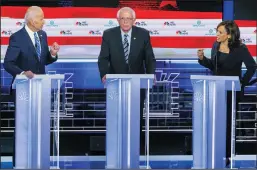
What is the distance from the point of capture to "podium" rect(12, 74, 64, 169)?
601 cm

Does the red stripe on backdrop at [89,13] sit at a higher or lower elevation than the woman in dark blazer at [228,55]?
higher

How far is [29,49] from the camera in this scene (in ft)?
22.7

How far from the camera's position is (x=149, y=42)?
7.19 meters

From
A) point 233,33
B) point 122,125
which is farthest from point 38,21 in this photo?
point 233,33

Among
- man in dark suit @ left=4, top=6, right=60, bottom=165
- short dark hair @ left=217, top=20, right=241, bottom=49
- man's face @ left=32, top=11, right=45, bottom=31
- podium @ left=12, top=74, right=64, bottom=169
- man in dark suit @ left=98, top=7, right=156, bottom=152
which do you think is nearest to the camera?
podium @ left=12, top=74, right=64, bottom=169

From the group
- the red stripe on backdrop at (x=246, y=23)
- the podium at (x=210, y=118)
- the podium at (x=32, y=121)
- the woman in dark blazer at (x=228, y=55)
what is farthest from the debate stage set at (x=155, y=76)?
the podium at (x=32, y=121)

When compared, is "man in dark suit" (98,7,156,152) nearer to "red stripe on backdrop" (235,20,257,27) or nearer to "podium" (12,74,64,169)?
"red stripe on backdrop" (235,20,257,27)

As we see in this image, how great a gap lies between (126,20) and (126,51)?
34 centimetres

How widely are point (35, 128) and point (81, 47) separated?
5.54 ft

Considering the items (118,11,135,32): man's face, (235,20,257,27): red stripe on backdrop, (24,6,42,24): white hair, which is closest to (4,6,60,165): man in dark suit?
(24,6,42,24): white hair

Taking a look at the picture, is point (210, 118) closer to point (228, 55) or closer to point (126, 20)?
point (228, 55)

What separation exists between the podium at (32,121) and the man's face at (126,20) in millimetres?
1351

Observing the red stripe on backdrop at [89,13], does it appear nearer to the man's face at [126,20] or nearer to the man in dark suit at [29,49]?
the man's face at [126,20]

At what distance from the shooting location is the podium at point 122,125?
6105 millimetres
